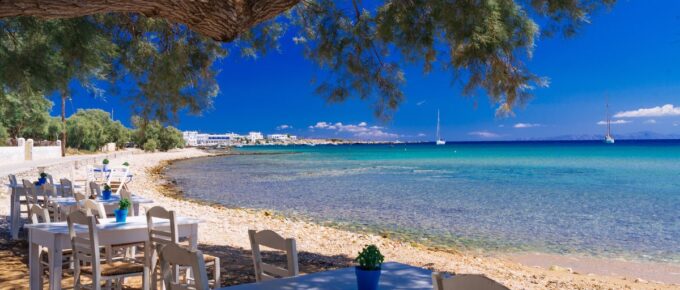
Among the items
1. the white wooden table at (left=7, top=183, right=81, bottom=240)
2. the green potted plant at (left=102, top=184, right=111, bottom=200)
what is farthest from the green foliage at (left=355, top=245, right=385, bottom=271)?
the white wooden table at (left=7, top=183, right=81, bottom=240)

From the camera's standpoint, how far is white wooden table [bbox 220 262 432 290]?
2.68 metres

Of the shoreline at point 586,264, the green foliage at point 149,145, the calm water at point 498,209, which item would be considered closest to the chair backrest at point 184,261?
the shoreline at point 586,264

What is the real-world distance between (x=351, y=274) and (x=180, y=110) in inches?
174

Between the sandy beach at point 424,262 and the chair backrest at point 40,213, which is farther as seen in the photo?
the sandy beach at point 424,262

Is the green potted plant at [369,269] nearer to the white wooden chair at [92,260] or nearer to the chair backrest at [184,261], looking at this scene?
the chair backrest at [184,261]

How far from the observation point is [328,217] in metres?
14.7

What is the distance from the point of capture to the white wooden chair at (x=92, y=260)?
4012 millimetres

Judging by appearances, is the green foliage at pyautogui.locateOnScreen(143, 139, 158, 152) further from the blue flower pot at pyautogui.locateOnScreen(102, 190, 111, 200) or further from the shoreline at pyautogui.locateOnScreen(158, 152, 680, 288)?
the blue flower pot at pyautogui.locateOnScreen(102, 190, 111, 200)

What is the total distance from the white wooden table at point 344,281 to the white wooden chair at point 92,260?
183 centimetres

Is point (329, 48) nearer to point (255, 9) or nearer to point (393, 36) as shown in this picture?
point (393, 36)

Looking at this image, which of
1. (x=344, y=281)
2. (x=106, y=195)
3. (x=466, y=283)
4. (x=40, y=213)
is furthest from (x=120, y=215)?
(x=466, y=283)

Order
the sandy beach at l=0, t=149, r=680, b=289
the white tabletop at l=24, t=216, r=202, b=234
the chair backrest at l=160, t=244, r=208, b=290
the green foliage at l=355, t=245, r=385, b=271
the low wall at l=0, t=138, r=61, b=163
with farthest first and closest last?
the low wall at l=0, t=138, r=61, b=163
the sandy beach at l=0, t=149, r=680, b=289
the white tabletop at l=24, t=216, r=202, b=234
the chair backrest at l=160, t=244, r=208, b=290
the green foliage at l=355, t=245, r=385, b=271

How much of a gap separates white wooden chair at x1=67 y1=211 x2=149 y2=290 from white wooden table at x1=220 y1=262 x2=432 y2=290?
183 cm

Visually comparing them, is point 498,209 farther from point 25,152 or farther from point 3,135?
point 3,135
